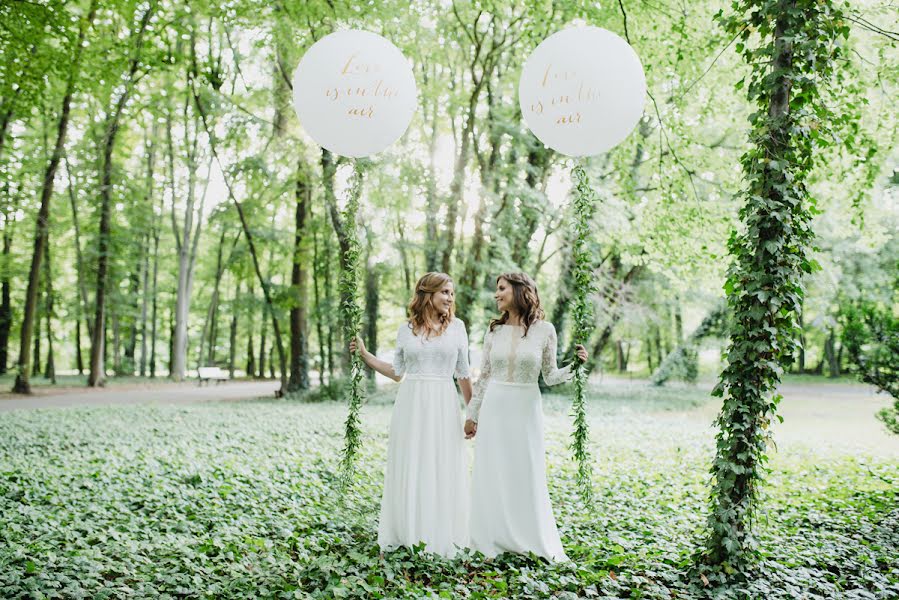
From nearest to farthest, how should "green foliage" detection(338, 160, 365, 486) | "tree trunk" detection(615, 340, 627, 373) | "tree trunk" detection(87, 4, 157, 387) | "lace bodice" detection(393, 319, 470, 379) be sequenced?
"lace bodice" detection(393, 319, 470, 379) → "green foliage" detection(338, 160, 365, 486) → "tree trunk" detection(87, 4, 157, 387) → "tree trunk" detection(615, 340, 627, 373)

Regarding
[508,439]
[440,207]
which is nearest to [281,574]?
[508,439]

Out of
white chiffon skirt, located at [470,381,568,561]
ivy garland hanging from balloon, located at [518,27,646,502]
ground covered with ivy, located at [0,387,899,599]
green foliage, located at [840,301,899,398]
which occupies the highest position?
ivy garland hanging from balloon, located at [518,27,646,502]

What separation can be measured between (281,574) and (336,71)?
390 centimetres

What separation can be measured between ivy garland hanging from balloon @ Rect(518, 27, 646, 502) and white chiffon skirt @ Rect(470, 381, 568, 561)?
19.0 inches

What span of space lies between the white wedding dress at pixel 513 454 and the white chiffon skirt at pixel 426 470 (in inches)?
7.2

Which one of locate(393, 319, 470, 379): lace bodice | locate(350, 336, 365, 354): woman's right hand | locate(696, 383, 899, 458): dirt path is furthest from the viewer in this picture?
locate(696, 383, 899, 458): dirt path

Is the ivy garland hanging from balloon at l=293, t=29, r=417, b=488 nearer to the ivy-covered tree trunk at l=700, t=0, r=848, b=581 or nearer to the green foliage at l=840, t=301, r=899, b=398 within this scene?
the ivy-covered tree trunk at l=700, t=0, r=848, b=581

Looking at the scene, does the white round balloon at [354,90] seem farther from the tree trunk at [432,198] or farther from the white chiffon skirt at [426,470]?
the tree trunk at [432,198]

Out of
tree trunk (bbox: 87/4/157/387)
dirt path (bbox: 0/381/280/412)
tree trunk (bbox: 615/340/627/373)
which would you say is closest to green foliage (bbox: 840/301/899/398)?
dirt path (bbox: 0/381/280/412)

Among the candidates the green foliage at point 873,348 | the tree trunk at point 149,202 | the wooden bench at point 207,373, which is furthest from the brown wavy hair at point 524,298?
the tree trunk at point 149,202

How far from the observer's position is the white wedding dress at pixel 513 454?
5000 millimetres

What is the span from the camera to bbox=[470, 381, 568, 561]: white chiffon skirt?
4992 mm

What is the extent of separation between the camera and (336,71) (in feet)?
16.7

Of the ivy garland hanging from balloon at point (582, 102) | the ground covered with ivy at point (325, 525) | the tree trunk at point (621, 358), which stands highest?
the ivy garland hanging from balloon at point (582, 102)
